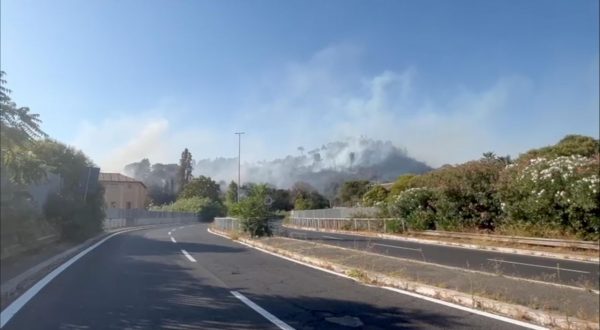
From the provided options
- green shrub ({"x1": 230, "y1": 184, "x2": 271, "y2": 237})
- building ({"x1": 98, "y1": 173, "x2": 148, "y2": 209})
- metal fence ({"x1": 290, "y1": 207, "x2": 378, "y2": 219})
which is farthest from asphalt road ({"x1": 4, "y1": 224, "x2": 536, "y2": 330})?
building ({"x1": 98, "y1": 173, "x2": 148, "y2": 209})

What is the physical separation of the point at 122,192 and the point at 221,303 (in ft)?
152

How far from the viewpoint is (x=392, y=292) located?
11.5 meters

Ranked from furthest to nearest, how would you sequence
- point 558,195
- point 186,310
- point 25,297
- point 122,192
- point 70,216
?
1. point 122,192
2. point 70,216
3. point 558,195
4. point 25,297
5. point 186,310

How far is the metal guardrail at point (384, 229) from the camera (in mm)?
23175

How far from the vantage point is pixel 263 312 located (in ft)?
30.5

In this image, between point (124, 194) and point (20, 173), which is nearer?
point (20, 173)

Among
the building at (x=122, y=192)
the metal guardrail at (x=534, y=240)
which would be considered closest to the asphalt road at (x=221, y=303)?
the metal guardrail at (x=534, y=240)

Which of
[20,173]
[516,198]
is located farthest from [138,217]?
[20,173]

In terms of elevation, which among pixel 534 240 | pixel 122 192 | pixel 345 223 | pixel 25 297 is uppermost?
pixel 122 192

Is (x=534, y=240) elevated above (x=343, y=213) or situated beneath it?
situated beneath

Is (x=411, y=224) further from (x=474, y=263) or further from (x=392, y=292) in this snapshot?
(x=392, y=292)

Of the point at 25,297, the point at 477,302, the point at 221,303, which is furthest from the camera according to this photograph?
the point at 25,297

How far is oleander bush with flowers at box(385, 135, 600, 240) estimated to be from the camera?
79.7ft

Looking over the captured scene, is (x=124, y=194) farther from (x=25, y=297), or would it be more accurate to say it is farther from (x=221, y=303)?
(x=221, y=303)
